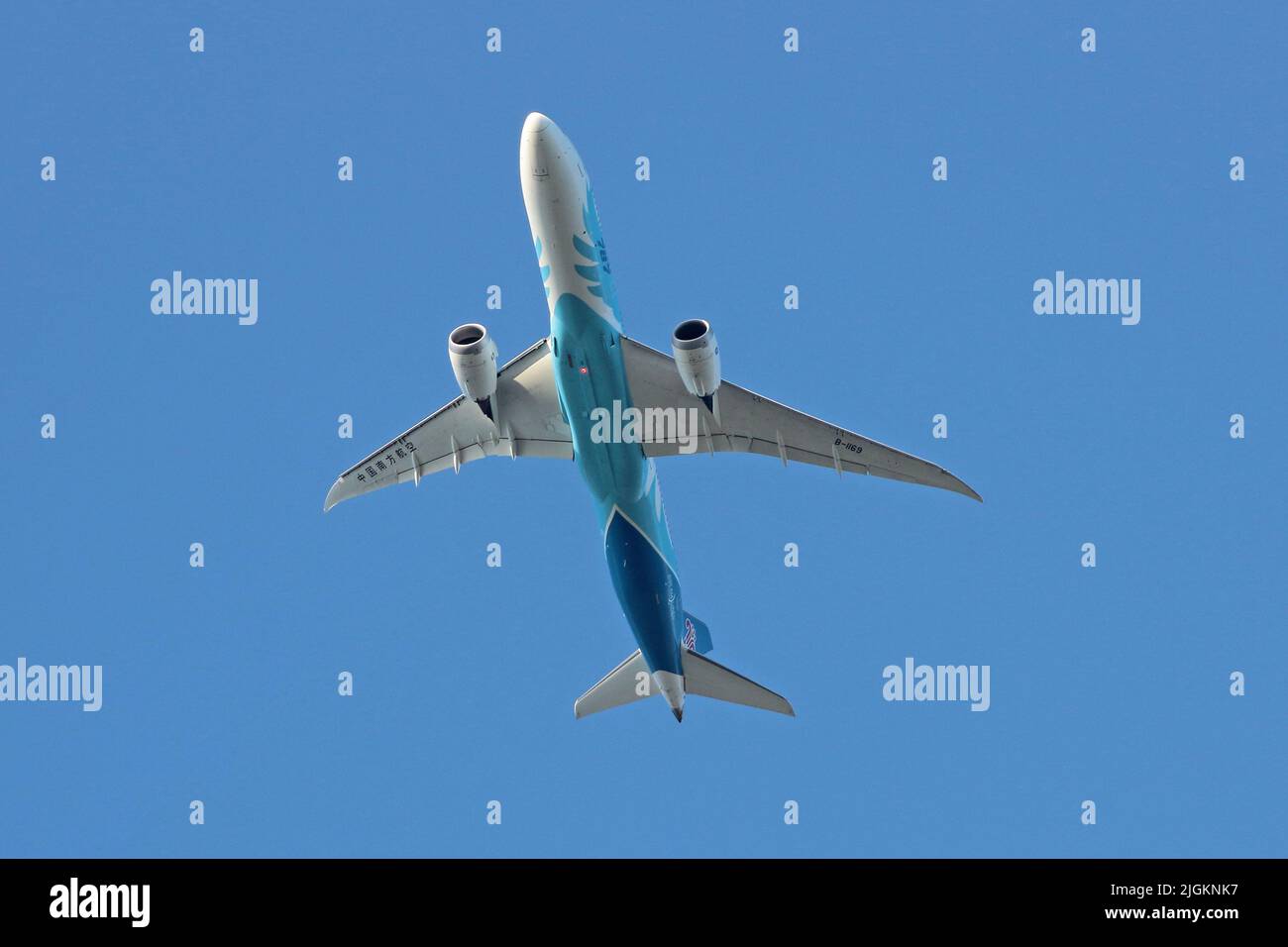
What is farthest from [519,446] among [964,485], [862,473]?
[964,485]

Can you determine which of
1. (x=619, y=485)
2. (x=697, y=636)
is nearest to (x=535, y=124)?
(x=619, y=485)

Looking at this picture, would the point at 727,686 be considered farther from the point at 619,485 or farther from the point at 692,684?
the point at 619,485

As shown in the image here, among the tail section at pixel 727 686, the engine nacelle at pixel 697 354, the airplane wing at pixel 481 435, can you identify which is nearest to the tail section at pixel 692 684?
the tail section at pixel 727 686

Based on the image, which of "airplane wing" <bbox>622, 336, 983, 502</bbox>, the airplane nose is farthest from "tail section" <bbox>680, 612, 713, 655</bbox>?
the airplane nose

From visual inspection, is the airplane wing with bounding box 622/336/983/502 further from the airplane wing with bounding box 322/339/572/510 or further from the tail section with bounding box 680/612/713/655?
the tail section with bounding box 680/612/713/655

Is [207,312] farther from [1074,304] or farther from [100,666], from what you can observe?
[1074,304]

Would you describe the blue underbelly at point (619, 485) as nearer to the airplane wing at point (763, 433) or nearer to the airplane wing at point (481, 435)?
the airplane wing at point (763, 433)
